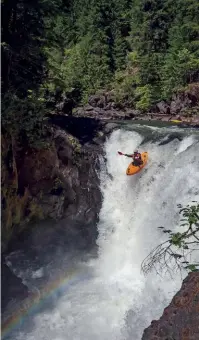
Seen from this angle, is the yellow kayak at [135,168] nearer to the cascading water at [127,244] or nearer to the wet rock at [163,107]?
the cascading water at [127,244]

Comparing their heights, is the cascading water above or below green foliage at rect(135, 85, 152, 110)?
below

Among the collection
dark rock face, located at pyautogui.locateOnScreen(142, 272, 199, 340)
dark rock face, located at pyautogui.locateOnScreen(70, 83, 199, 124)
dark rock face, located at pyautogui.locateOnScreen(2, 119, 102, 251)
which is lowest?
dark rock face, located at pyautogui.locateOnScreen(142, 272, 199, 340)

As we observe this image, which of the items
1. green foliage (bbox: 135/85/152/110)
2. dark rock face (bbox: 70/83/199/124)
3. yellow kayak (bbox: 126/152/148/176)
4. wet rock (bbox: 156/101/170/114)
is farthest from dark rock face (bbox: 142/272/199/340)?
green foliage (bbox: 135/85/152/110)

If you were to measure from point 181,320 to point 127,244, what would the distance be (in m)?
7.82

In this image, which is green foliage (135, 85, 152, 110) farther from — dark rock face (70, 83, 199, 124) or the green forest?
dark rock face (70, 83, 199, 124)

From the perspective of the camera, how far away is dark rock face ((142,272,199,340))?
3.74 metres

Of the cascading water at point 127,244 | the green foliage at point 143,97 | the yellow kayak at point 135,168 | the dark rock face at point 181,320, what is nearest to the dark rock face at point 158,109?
the green foliage at point 143,97

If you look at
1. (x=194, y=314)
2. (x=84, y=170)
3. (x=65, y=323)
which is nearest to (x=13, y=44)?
(x=84, y=170)

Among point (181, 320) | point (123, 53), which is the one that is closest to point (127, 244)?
point (181, 320)

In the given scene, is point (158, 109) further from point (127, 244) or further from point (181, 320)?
point (181, 320)

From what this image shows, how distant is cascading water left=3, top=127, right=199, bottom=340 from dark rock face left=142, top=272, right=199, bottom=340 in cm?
466

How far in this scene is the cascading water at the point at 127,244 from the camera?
28.9 feet

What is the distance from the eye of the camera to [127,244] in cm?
1162

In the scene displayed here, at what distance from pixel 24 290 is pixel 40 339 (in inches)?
58.7
